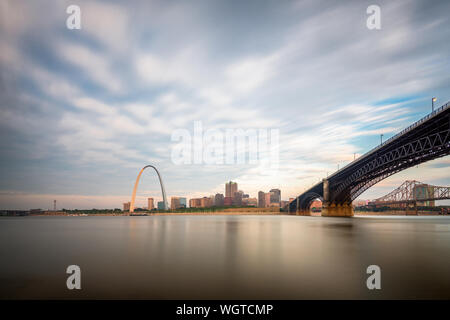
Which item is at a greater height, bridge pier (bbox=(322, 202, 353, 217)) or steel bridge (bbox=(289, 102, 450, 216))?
steel bridge (bbox=(289, 102, 450, 216))

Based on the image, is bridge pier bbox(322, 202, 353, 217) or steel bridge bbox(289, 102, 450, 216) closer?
steel bridge bbox(289, 102, 450, 216)

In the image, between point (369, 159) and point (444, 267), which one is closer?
point (444, 267)

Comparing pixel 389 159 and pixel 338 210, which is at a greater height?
pixel 389 159

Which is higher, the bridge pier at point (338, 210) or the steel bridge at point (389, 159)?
the steel bridge at point (389, 159)

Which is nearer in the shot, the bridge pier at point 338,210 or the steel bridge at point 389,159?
the steel bridge at point 389,159

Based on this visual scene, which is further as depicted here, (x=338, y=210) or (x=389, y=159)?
(x=338, y=210)
